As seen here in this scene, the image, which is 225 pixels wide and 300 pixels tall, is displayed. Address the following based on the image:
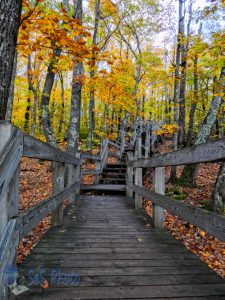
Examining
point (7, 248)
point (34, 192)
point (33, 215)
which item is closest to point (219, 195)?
point (33, 215)

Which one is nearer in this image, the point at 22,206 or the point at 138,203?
the point at 138,203

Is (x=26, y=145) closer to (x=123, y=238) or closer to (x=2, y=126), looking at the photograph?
(x=2, y=126)

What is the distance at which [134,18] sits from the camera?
1927 centimetres

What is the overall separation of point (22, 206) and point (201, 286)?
25.6 feet

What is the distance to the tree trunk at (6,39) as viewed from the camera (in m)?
3.34

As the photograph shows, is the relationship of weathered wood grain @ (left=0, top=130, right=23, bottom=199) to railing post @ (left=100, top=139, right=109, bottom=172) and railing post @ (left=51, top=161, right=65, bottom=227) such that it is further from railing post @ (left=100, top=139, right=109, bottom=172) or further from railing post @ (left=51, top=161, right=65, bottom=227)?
railing post @ (left=100, top=139, right=109, bottom=172)

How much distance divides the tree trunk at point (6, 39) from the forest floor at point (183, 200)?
308cm

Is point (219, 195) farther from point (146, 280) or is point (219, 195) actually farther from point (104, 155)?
point (104, 155)

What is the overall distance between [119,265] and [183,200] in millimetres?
5956

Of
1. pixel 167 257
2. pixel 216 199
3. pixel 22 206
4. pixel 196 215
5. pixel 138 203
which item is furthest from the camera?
pixel 22 206

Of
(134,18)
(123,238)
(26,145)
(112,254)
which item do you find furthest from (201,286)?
(134,18)

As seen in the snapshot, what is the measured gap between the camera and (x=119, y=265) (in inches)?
119

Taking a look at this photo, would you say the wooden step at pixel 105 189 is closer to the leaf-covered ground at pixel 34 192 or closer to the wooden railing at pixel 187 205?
the leaf-covered ground at pixel 34 192

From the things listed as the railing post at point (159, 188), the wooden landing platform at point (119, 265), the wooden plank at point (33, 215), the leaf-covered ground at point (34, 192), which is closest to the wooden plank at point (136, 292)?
the wooden landing platform at point (119, 265)
